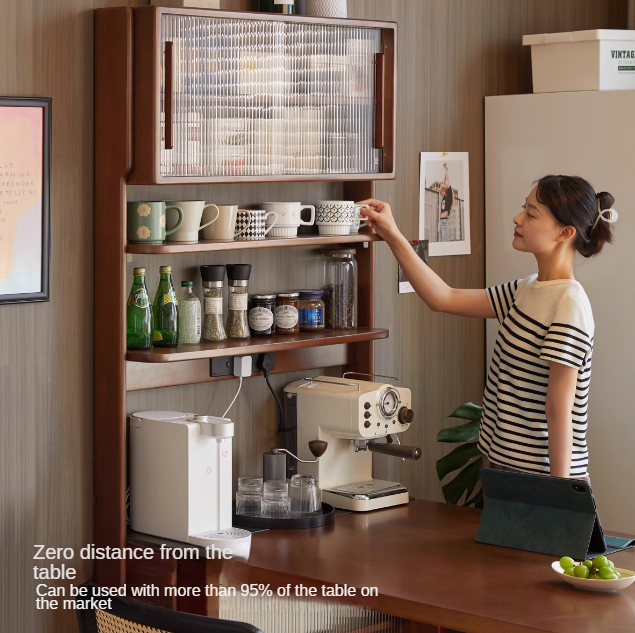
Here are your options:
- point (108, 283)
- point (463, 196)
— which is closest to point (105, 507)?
point (108, 283)

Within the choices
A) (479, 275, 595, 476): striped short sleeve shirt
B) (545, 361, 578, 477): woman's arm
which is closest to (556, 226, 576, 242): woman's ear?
(479, 275, 595, 476): striped short sleeve shirt

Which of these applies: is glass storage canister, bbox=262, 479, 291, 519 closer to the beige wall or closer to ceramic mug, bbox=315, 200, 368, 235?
the beige wall

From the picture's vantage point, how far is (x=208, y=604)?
2652mm

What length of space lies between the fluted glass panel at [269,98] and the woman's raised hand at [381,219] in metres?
0.10

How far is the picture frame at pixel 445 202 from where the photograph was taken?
12.1 feet

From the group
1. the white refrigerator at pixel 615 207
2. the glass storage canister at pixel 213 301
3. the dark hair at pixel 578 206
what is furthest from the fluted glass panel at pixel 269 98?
the white refrigerator at pixel 615 207

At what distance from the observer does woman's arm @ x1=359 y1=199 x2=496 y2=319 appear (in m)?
3.12

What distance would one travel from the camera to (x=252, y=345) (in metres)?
2.92

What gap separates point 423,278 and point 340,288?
30 centimetres

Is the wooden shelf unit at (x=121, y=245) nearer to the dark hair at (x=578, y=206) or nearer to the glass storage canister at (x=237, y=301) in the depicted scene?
the glass storage canister at (x=237, y=301)

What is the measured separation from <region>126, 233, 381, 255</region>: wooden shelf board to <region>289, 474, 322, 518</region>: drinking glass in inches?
25.2

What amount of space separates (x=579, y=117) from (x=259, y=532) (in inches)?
70.3

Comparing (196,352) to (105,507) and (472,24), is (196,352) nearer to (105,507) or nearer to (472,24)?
(105,507)

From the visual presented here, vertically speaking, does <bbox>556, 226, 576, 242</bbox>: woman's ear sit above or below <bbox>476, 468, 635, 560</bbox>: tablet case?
above
